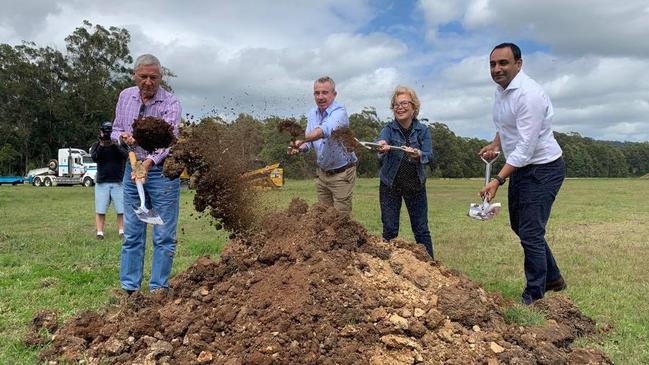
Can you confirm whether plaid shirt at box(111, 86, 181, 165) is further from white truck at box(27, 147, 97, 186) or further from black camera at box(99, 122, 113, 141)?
white truck at box(27, 147, 97, 186)

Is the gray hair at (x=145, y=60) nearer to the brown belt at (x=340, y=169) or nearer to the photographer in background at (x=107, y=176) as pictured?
the brown belt at (x=340, y=169)

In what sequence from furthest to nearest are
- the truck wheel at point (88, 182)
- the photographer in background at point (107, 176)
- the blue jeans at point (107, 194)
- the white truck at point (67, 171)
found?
1. the white truck at point (67, 171)
2. the truck wheel at point (88, 182)
3. the blue jeans at point (107, 194)
4. the photographer in background at point (107, 176)

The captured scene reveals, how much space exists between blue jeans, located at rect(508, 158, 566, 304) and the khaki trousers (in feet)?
5.74

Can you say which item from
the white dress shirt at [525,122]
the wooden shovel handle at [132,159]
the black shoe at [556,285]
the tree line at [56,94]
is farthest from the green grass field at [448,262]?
the tree line at [56,94]

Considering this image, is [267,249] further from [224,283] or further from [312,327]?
[312,327]

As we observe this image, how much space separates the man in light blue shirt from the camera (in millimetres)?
5551

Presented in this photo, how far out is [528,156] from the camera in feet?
14.5

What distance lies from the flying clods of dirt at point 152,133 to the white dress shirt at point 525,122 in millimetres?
Result: 2754

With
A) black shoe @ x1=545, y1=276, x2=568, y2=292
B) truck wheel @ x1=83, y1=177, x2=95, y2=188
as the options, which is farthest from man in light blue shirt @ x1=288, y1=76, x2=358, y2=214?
truck wheel @ x1=83, y1=177, x2=95, y2=188

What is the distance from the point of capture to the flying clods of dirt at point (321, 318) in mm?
3217

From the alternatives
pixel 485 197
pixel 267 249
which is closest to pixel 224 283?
pixel 267 249

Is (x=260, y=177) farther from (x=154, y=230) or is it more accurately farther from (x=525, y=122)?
(x=525, y=122)

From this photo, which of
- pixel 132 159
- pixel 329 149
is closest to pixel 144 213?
pixel 132 159

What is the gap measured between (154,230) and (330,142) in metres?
1.92
